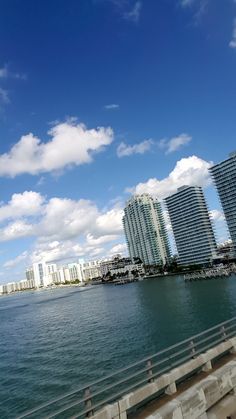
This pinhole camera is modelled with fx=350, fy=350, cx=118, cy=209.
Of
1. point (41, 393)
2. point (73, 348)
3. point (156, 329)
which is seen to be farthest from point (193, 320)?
point (41, 393)

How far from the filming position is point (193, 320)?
54875mm

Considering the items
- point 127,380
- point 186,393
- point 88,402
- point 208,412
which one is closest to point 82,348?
point 127,380

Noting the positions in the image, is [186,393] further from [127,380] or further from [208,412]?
[127,380]

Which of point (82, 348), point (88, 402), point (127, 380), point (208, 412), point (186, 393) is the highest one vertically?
point (88, 402)

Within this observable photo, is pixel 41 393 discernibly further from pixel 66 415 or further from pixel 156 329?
pixel 156 329

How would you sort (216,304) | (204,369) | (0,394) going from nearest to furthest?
1. (204,369)
2. (0,394)
3. (216,304)

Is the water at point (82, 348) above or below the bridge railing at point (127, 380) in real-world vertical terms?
below

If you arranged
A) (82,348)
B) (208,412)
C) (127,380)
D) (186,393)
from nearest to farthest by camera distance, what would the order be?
1. (186,393)
2. (208,412)
3. (127,380)
4. (82,348)

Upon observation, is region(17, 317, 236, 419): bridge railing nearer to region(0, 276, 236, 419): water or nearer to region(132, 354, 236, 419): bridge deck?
region(132, 354, 236, 419): bridge deck

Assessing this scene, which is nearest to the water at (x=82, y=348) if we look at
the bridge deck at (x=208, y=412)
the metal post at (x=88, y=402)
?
the bridge deck at (x=208, y=412)

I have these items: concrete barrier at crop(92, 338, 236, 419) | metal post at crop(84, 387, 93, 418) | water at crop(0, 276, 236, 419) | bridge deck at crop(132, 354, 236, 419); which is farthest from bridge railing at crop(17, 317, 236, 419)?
water at crop(0, 276, 236, 419)

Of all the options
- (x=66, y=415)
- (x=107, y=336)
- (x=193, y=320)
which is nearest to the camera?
(x=66, y=415)

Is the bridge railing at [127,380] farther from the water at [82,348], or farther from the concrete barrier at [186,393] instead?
the water at [82,348]

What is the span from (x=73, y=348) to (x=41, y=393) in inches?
687
